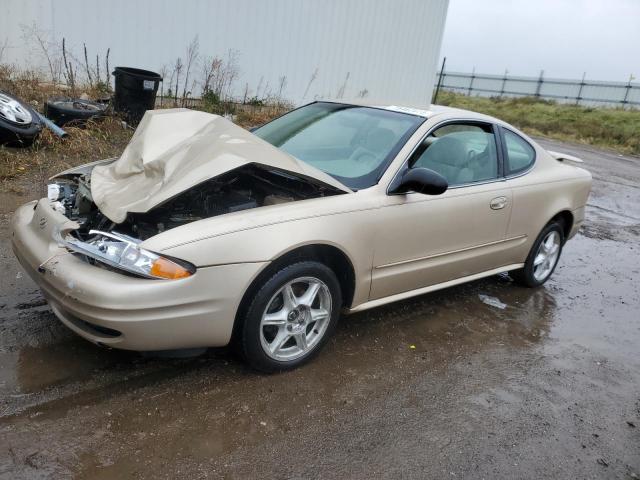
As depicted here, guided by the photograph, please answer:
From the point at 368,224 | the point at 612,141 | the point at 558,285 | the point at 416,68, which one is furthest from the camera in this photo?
the point at 612,141

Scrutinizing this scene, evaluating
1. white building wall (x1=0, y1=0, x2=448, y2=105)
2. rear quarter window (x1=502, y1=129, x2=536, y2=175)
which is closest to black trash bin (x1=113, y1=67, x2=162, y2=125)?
white building wall (x1=0, y1=0, x2=448, y2=105)

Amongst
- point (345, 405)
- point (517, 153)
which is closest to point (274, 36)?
point (517, 153)

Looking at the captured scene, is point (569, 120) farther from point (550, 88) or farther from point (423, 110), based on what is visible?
point (423, 110)

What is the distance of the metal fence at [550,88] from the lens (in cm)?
3266

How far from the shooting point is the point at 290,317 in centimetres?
319

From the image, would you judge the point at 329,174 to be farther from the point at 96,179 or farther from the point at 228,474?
the point at 228,474

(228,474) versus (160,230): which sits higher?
(160,230)

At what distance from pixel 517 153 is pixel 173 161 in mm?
2903

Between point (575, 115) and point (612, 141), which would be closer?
point (612, 141)

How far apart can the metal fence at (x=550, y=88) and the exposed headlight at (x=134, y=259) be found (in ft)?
105

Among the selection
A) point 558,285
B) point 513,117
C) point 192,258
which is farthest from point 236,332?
point 513,117

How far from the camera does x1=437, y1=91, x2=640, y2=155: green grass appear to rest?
2313 centimetres

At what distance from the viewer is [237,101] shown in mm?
10797

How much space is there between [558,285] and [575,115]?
26.1 m
